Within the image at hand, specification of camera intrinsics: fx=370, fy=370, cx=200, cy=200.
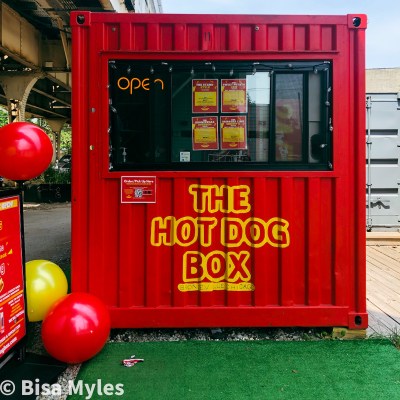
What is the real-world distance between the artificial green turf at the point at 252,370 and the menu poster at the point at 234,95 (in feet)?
6.75

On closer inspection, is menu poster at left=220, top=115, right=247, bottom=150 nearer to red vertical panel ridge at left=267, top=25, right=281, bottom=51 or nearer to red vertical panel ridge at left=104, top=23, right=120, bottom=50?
red vertical panel ridge at left=267, top=25, right=281, bottom=51

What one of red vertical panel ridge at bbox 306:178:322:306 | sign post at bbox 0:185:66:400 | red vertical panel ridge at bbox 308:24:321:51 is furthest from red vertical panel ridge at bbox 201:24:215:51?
sign post at bbox 0:185:66:400

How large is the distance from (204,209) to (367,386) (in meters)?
1.79

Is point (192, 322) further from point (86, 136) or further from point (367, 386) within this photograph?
point (86, 136)

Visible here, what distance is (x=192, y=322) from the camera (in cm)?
326

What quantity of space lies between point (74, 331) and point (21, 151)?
4.78ft

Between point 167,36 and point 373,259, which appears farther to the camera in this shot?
point 373,259

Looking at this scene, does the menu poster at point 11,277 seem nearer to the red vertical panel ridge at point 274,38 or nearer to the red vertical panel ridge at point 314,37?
the red vertical panel ridge at point 274,38

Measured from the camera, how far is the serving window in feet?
10.7

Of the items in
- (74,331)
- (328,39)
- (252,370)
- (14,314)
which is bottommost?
(252,370)

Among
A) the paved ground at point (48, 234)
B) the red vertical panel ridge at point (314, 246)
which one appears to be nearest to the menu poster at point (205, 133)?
the red vertical panel ridge at point (314, 246)

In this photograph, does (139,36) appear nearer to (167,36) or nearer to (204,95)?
(167,36)

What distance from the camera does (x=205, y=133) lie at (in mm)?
3273

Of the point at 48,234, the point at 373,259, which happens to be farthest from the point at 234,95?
the point at 48,234
